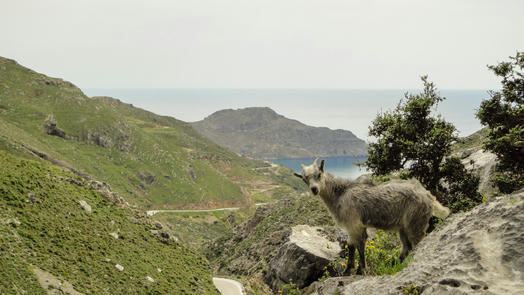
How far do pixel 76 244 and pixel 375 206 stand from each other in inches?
1321

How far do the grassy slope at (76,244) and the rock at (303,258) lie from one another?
18.8 m

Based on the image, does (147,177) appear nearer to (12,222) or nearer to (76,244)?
(76,244)

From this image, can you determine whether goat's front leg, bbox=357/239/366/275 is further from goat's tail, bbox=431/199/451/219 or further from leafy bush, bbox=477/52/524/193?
leafy bush, bbox=477/52/524/193

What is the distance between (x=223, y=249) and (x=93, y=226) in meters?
29.9

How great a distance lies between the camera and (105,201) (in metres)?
49.8

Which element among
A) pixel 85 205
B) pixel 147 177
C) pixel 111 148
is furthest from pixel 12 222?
pixel 111 148

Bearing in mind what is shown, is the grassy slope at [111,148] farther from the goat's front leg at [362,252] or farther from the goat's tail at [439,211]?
the goat's tail at [439,211]

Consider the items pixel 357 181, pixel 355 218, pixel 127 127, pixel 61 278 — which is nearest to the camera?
pixel 355 218

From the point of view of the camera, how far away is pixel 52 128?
10694 cm

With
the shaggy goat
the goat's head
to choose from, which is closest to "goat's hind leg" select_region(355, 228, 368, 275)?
the shaggy goat

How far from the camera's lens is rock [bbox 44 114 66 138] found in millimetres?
105062

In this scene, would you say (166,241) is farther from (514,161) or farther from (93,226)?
(514,161)

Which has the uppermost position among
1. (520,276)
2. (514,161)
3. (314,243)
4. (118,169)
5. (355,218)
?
(514,161)

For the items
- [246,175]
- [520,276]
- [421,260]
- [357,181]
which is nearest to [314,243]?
[357,181]
